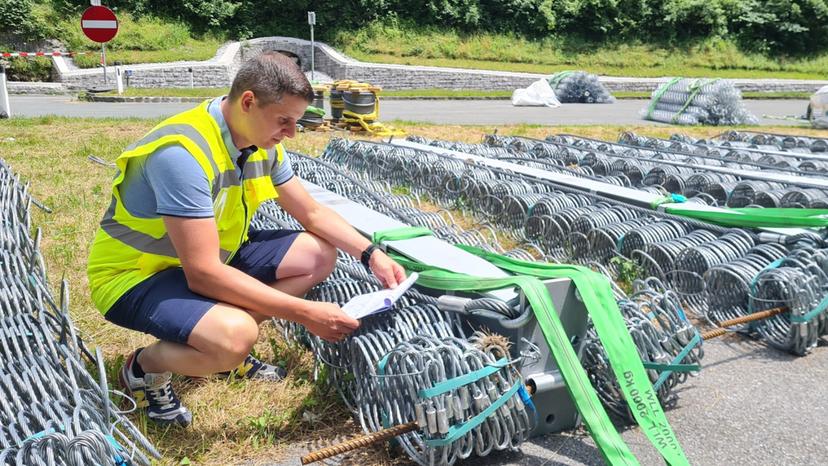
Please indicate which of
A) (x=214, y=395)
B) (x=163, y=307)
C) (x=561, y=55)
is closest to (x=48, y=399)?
(x=163, y=307)

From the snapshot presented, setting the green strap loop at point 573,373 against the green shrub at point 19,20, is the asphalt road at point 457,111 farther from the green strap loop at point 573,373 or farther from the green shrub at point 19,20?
the green strap loop at point 573,373

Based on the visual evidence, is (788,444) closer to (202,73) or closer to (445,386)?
(445,386)

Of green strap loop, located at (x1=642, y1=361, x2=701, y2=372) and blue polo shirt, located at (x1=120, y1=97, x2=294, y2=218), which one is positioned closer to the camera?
blue polo shirt, located at (x1=120, y1=97, x2=294, y2=218)

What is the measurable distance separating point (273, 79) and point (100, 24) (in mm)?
17884

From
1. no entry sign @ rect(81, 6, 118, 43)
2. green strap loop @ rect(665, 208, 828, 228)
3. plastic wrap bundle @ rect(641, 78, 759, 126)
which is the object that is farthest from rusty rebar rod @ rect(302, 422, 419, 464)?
no entry sign @ rect(81, 6, 118, 43)

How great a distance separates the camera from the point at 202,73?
89.3 ft

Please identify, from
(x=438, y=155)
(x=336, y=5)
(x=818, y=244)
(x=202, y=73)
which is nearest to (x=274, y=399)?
(x=818, y=244)

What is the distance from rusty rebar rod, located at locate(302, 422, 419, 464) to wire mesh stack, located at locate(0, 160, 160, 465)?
21.6 inches

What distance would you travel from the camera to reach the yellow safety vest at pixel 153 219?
272cm

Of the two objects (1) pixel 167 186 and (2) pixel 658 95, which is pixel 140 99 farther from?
(1) pixel 167 186

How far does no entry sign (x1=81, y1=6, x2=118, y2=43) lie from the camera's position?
17.5 m

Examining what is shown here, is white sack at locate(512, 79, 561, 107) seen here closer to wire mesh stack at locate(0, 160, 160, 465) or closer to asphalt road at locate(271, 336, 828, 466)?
asphalt road at locate(271, 336, 828, 466)

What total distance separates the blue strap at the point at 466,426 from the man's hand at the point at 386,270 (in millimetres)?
810

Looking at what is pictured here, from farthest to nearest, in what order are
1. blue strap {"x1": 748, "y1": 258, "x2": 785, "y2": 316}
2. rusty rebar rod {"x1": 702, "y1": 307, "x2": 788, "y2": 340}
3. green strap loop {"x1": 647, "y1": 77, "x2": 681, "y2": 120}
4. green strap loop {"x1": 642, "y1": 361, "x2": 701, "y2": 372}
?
1. green strap loop {"x1": 647, "y1": 77, "x2": 681, "y2": 120}
2. blue strap {"x1": 748, "y1": 258, "x2": 785, "y2": 316}
3. rusty rebar rod {"x1": 702, "y1": 307, "x2": 788, "y2": 340}
4. green strap loop {"x1": 642, "y1": 361, "x2": 701, "y2": 372}
